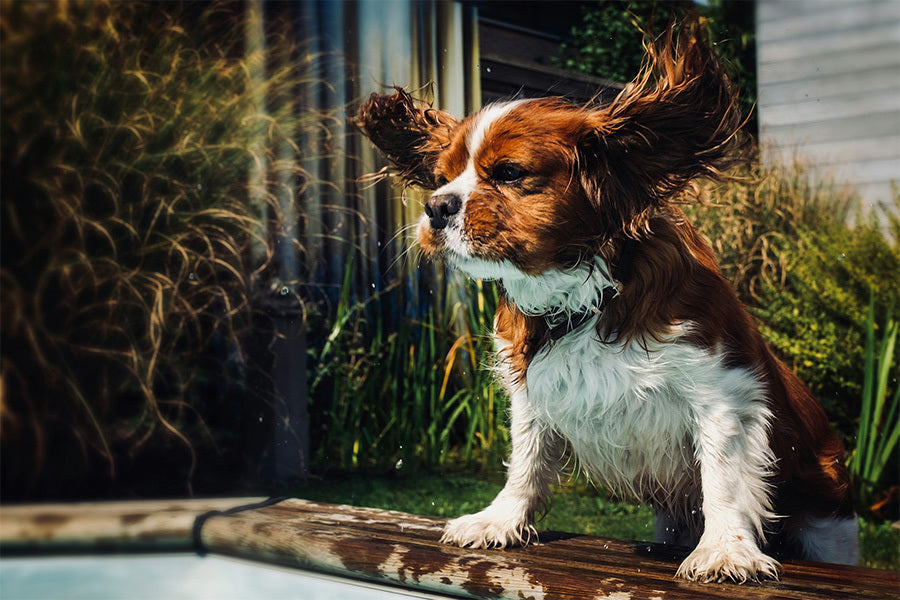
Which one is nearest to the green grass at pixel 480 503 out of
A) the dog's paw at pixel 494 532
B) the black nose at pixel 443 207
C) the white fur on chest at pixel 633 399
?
the dog's paw at pixel 494 532

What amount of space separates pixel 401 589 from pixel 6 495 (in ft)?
4.72

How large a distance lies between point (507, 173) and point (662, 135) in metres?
0.38

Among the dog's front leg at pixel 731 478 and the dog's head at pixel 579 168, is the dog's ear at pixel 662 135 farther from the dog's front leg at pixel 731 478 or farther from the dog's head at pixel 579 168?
the dog's front leg at pixel 731 478

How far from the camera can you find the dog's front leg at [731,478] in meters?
1.92

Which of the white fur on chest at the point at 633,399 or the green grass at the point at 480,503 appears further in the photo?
the green grass at the point at 480,503

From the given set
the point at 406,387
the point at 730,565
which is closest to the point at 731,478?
the point at 730,565

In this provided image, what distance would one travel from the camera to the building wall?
11.4ft

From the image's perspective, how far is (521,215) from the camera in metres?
1.94

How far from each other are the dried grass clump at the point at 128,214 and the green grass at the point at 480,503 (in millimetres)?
623

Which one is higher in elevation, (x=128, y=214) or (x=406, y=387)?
(x=128, y=214)

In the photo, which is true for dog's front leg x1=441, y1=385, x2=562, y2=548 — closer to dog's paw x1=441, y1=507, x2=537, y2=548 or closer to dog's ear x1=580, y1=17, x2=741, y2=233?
dog's paw x1=441, y1=507, x2=537, y2=548

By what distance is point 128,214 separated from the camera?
3139mm

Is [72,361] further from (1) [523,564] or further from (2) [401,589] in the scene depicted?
(1) [523,564]

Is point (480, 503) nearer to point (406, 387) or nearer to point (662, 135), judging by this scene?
point (406, 387)
